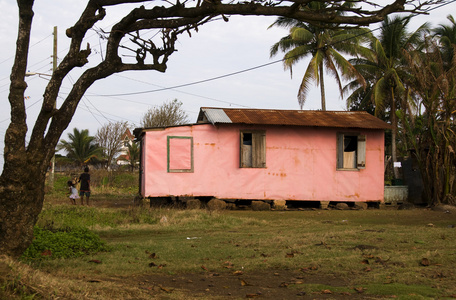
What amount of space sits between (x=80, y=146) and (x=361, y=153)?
25.2m

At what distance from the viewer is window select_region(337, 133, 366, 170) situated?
1974 centimetres

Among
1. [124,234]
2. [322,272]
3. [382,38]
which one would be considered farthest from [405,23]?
[322,272]

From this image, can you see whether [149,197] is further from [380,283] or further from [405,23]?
[405,23]

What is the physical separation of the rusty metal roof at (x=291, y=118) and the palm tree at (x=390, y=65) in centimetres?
905

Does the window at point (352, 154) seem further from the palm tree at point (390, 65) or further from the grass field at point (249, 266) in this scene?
the palm tree at point (390, 65)

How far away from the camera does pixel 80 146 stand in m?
38.6

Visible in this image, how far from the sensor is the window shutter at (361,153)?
64.8 feet

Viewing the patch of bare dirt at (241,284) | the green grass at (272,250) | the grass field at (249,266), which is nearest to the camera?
the grass field at (249,266)

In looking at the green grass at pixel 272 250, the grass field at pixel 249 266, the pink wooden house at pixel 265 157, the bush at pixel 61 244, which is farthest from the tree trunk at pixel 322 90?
the bush at pixel 61 244

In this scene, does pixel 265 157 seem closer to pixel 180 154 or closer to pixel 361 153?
pixel 180 154

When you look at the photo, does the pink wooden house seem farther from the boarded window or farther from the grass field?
the grass field

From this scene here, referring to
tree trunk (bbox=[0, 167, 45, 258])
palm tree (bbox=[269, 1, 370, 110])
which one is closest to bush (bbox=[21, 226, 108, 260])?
tree trunk (bbox=[0, 167, 45, 258])

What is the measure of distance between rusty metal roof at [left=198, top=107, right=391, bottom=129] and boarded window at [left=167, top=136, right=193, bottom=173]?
4.15ft

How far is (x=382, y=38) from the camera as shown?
3088 centimetres
